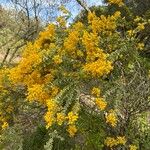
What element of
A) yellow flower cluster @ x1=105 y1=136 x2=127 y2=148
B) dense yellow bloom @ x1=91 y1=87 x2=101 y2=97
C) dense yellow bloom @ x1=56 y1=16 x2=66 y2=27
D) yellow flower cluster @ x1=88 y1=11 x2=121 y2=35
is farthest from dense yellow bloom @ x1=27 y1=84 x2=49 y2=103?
yellow flower cluster @ x1=105 y1=136 x2=127 y2=148

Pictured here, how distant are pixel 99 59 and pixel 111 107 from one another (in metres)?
1.00

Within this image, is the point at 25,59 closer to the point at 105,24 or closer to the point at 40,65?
the point at 40,65

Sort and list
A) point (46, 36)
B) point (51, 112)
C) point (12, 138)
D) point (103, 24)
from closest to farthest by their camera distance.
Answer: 1. point (51, 112)
2. point (103, 24)
3. point (46, 36)
4. point (12, 138)

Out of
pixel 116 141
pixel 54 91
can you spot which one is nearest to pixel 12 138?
pixel 54 91

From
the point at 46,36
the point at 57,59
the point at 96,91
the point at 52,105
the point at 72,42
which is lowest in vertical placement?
the point at 96,91

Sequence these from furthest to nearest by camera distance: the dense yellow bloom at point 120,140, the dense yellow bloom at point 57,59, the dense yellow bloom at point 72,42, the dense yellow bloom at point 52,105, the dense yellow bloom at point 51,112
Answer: the dense yellow bloom at point 120,140 → the dense yellow bloom at point 72,42 → the dense yellow bloom at point 57,59 → the dense yellow bloom at point 52,105 → the dense yellow bloom at point 51,112

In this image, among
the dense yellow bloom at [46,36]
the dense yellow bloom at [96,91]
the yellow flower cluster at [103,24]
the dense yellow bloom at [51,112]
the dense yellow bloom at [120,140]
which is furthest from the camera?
the dense yellow bloom at [120,140]

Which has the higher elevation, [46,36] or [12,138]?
[46,36]

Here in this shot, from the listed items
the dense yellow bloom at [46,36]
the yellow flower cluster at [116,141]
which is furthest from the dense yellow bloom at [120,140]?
the dense yellow bloom at [46,36]

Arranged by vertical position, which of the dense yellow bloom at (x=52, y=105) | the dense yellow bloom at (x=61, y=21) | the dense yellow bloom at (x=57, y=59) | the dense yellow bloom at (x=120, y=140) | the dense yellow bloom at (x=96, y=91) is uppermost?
the dense yellow bloom at (x=61, y=21)

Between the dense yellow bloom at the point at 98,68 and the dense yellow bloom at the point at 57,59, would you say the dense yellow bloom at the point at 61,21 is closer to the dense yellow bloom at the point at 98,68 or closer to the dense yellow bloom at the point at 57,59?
the dense yellow bloom at the point at 57,59

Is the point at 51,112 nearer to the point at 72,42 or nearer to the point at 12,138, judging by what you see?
the point at 72,42

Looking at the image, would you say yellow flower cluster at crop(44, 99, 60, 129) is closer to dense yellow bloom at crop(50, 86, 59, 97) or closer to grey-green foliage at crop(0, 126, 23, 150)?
dense yellow bloom at crop(50, 86, 59, 97)

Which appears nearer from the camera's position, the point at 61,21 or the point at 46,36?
the point at 46,36
